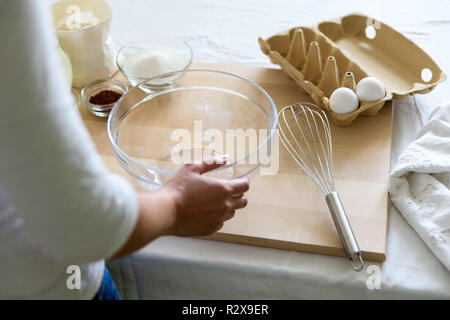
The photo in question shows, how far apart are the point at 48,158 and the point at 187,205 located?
200 mm

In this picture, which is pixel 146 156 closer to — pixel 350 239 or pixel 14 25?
pixel 350 239

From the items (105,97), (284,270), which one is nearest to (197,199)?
(284,270)

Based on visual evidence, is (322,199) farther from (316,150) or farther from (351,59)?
(351,59)

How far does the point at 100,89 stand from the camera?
865 millimetres

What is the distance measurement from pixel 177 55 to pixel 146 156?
249mm

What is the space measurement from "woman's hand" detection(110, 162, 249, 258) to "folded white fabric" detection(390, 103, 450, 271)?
25 centimetres

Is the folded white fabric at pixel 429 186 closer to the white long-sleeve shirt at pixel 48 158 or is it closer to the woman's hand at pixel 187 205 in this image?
the woman's hand at pixel 187 205

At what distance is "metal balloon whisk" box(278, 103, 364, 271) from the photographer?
582mm

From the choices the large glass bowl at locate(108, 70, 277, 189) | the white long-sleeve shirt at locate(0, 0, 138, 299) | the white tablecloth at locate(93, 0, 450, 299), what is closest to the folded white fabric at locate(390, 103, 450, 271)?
the white tablecloth at locate(93, 0, 450, 299)

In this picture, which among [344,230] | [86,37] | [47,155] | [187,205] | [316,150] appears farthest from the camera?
[86,37]

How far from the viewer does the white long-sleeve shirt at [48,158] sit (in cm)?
28

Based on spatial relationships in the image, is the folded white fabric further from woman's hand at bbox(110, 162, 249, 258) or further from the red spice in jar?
the red spice in jar

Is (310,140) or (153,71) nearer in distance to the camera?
(310,140)
